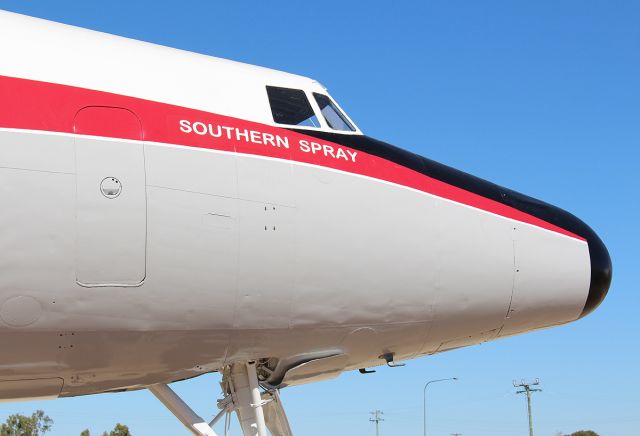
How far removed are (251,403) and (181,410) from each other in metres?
0.76

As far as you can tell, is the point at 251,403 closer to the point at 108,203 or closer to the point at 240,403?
the point at 240,403

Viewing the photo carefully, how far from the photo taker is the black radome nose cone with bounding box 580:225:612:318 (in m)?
9.65

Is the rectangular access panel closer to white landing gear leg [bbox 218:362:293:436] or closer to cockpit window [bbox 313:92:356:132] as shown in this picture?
white landing gear leg [bbox 218:362:293:436]

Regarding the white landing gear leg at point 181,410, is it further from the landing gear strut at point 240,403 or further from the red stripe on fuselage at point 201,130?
the red stripe on fuselage at point 201,130

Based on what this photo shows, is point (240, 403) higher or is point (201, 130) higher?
point (201, 130)

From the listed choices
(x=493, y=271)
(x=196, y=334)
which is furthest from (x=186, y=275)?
(x=493, y=271)

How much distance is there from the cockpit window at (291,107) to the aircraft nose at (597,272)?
351 centimetres

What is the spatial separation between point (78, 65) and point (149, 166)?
118 cm

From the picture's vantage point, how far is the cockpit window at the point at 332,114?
9352mm

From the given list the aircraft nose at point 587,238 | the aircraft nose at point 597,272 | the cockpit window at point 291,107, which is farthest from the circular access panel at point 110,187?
the aircraft nose at point 597,272

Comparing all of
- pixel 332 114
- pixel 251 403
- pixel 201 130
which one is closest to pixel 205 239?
pixel 201 130

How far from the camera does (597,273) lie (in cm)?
966

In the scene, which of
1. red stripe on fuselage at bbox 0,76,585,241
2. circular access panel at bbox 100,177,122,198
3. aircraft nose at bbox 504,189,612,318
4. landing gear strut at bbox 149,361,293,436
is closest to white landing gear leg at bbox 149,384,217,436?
landing gear strut at bbox 149,361,293,436

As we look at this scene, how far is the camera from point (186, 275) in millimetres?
7703
